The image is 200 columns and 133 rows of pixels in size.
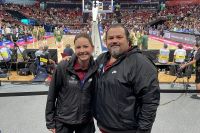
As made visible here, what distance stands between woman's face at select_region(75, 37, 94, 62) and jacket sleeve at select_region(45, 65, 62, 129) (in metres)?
0.26

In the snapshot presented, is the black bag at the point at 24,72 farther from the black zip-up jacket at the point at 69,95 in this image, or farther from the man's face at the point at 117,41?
the man's face at the point at 117,41

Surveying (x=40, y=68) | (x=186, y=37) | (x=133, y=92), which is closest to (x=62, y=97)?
(x=133, y=92)

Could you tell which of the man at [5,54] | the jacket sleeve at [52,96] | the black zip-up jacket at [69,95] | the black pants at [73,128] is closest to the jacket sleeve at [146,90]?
the black zip-up jacket at [69,95]

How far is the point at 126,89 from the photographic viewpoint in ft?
9.16

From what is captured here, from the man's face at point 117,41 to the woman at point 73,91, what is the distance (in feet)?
1.11

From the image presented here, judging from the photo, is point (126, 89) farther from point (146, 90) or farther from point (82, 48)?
point (82, 48)

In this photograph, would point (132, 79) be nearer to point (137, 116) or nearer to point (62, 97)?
point (137, 116)

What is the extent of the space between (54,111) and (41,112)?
3717 millimetres

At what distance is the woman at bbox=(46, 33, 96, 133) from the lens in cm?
315

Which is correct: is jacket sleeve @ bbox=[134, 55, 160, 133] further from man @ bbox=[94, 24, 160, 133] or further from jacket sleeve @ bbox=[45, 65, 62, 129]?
jacket sleeve @ bbox=[45, 65, 62, 129]

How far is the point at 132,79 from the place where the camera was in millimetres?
2773

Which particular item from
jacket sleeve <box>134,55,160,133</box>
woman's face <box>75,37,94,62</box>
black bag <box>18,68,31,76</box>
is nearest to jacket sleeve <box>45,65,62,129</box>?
woman's face <box>75,37,94,62</box>

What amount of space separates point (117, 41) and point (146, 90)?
0.51 meters

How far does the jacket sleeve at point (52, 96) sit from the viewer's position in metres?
3.21
